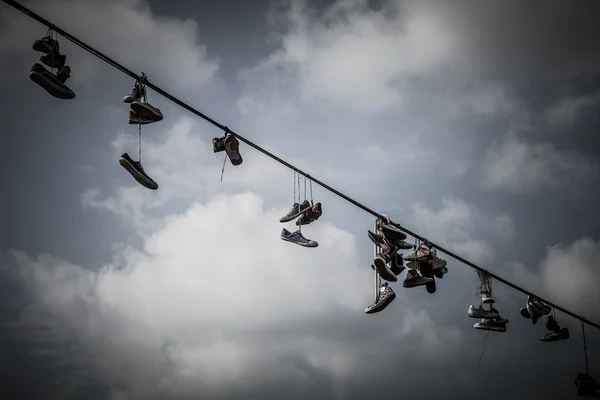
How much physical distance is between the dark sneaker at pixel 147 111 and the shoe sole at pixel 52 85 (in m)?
0.61

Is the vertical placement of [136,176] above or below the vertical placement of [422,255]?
above

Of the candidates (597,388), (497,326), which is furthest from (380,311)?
(597,388)

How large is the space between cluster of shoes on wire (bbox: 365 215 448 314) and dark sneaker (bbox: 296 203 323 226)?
89 centimetres

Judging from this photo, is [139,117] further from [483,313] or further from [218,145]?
[483,313]

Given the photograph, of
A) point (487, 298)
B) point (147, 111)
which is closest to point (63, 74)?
point (147, 111)

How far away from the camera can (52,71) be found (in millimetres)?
5242

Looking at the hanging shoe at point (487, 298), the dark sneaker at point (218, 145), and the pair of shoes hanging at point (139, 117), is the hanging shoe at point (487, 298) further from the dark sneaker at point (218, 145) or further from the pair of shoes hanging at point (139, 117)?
the pair of shoes hanging at point (139, 117)

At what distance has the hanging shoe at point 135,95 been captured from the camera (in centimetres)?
528

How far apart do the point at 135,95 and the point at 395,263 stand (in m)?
4.11

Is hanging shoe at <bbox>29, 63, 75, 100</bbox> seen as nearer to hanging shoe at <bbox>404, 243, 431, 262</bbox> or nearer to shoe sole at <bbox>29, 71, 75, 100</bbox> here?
shoe sole at <bbox>29, 71, 75, 100</bbox>

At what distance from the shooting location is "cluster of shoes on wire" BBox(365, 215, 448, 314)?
Result: 6883 mm

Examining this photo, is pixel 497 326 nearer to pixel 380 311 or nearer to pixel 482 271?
pixel 482 271

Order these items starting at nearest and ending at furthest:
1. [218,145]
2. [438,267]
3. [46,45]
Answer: [46,45] → [218,145] → [438,267]

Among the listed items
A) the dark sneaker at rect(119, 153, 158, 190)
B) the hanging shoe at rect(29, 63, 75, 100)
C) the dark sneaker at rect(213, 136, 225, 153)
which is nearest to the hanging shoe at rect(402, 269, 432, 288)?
the dark sneaker at rect(213, 136, 225, 153)
